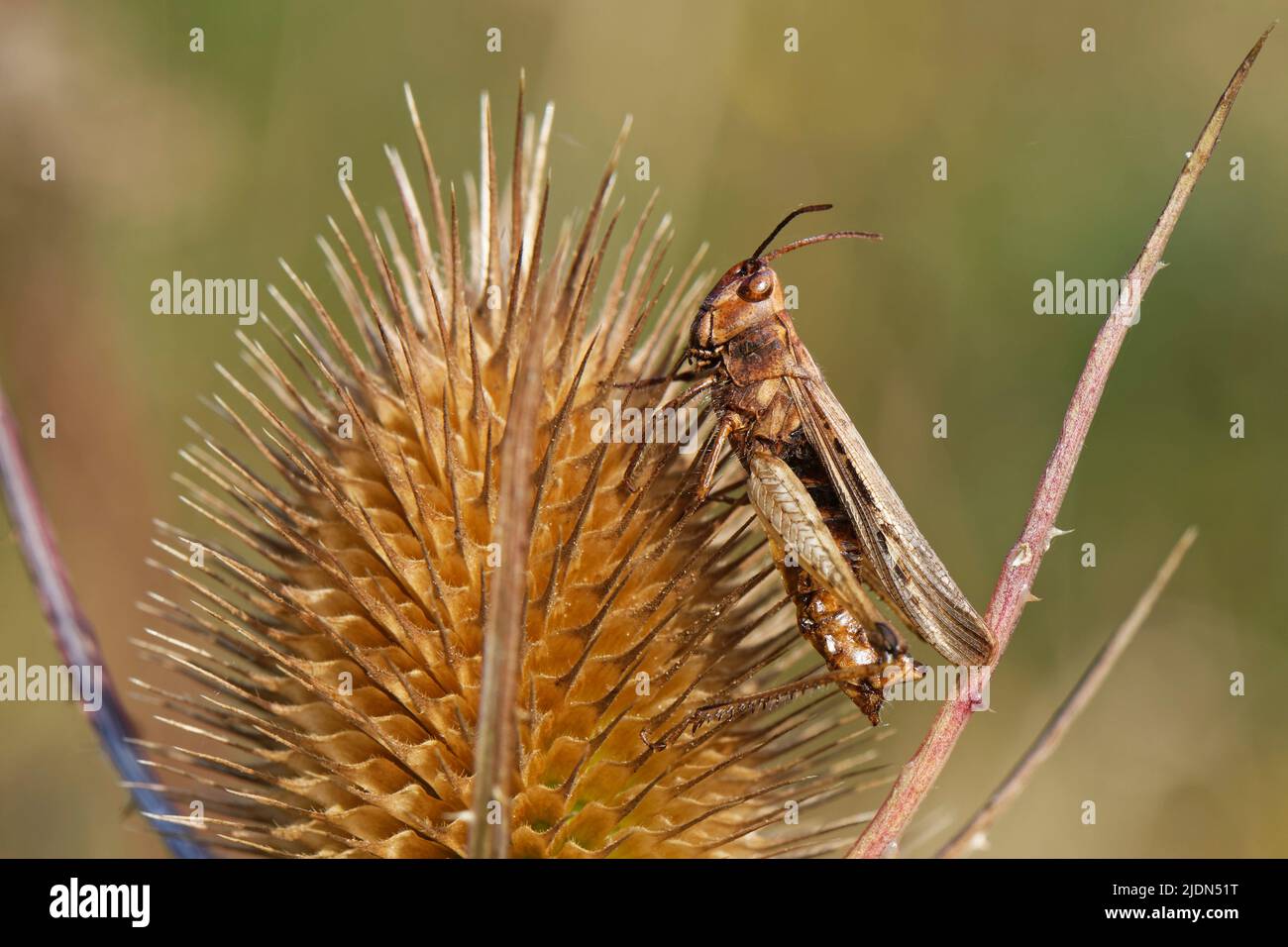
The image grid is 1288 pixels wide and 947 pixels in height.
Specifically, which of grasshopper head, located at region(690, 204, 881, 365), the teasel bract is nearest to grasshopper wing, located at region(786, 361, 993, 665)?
grasshopper head, located at region(690, 204, 881, 365)

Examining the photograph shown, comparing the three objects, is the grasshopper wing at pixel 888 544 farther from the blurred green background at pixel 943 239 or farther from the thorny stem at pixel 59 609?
the blurred green background at pixel 943 239

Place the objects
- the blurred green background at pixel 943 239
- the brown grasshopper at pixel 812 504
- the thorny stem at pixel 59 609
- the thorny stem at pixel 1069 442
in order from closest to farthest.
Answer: the thorny stem at pixel 1069 442
the brown grasshopper at pixel 812 504
the thorny stem at pixel 59 609
the blurred green background at pixel 943 239

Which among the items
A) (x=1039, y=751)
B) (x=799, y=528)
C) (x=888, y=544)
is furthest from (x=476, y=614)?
(x=1039, y=751)

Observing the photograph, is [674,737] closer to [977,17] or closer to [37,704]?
[37,704]

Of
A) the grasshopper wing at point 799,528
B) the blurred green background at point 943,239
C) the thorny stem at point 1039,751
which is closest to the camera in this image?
the thorny stem at point 1039,751

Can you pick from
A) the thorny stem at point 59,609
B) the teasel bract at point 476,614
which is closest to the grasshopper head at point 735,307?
the teasel bract at point 476,614

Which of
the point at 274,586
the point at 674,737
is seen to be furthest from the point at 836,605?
the point at 274,586
